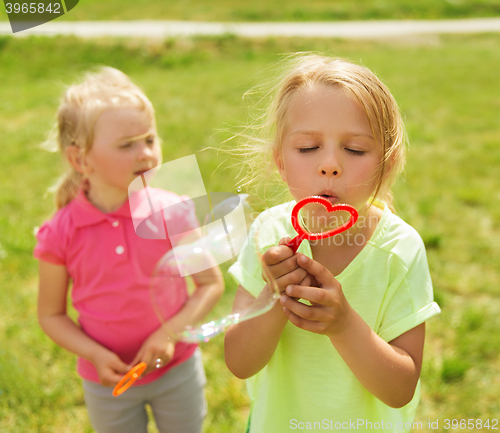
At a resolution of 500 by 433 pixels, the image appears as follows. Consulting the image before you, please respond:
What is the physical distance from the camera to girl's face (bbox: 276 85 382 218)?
3.16 ft

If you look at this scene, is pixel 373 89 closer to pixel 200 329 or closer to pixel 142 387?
pixel 200 329

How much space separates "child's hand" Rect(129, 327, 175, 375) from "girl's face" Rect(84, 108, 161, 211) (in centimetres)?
49

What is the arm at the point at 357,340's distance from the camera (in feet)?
3.04

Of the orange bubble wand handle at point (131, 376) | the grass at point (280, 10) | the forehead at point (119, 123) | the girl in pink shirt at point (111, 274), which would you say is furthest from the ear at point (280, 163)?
the grass at point (280, 10)

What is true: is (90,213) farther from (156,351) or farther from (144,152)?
(156,351)

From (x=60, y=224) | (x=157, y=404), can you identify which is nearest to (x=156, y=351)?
(x=157, y=404)

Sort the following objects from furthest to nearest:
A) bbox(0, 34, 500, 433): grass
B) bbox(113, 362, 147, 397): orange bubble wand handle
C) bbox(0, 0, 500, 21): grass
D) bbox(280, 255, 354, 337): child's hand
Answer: bbox(0, 0, 500, 21): grass → bbox(0, 34, 500, 433): grass → bbox(113, 362, 147, 397): orange bubble wand handle → bbox(280, 255, 354, 337): child's hand

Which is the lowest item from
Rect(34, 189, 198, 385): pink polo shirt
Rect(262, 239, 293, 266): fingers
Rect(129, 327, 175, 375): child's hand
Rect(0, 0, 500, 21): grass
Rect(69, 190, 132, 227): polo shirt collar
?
Rect(0, 0, 500, 21): grass

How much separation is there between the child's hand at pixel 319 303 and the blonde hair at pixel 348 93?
0.81ft

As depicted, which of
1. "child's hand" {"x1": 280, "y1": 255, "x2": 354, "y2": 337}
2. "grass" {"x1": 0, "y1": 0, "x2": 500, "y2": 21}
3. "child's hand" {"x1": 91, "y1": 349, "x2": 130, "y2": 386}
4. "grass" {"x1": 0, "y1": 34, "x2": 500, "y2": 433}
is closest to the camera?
"child's hand" {"x1": 280, "y1": 255, "x2": 354, "y2": 337}

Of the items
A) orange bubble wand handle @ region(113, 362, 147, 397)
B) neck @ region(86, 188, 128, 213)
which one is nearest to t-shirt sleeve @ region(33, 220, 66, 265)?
neck @ region(86, 188, 128, 213)

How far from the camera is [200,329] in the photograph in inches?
45.5

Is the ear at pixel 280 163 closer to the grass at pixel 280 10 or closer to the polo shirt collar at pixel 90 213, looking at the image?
the polo shirt collar at pixel 90 213

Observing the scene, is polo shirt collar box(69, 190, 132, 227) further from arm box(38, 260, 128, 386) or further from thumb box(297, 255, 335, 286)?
thumb box(297, 255, 335, 286)
